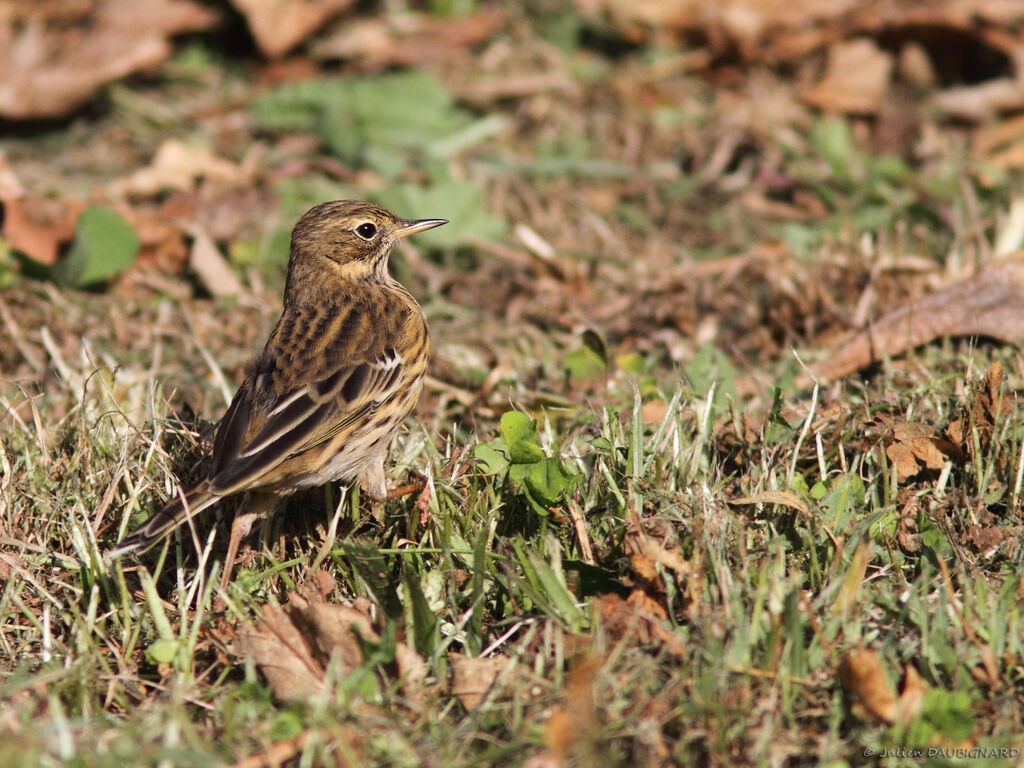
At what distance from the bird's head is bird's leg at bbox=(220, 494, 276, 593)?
5.00 feet

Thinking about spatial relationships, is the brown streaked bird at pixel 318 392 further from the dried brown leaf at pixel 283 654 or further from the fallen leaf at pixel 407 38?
the fallen leaf at pixel 407 38

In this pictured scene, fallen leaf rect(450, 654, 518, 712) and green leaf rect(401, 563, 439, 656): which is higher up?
green leaf rect(401, 563, 439, 656)

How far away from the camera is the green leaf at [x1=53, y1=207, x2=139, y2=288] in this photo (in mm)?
7172

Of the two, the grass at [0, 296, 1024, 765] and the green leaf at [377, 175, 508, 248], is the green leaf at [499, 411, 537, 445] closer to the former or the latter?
the grass at [0, 296, 1024, 765]

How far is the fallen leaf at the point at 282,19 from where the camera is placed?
9812 millimetres

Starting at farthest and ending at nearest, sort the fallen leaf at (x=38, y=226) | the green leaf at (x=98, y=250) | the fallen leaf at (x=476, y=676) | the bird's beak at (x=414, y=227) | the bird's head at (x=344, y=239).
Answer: the fallen leaf at (x=38, y=226)
the green leaf at (x=98, y=250)
the bird's beak at (x=414, y=227)
the bird's head at (x=344, y=239)
the fallen leaf at (x=476, y=676)

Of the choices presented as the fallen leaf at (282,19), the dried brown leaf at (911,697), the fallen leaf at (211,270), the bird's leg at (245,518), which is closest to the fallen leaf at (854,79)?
the fallen leaf at (282,19)

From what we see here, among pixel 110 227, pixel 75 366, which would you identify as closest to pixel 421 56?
pixel 110 227

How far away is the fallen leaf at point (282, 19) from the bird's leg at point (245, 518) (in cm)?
604

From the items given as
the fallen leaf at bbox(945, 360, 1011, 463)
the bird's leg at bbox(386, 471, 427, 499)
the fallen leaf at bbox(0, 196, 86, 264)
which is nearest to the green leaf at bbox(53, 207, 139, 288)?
the fallen leaf at bbox(0, 196, 86, 264)

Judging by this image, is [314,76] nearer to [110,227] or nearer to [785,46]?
[110,227]

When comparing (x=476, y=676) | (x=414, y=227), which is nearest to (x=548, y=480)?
(x=476, y=676)

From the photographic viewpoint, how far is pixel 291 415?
479 cm

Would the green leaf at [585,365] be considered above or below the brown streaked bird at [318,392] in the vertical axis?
below
